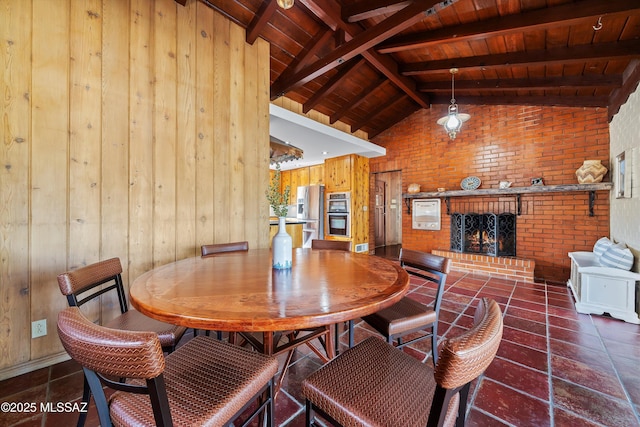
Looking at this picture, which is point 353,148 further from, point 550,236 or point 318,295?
point 318,295

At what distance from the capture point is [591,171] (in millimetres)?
3340

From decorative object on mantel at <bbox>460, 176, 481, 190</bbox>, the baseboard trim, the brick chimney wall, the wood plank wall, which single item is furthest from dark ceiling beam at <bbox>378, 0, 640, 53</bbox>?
the baseboard trim

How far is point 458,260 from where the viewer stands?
4473 mm

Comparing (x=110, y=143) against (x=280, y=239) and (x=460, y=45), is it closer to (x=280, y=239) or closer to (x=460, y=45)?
(x=280, y=239)

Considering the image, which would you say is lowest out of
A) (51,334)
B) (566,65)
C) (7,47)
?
(51,334)

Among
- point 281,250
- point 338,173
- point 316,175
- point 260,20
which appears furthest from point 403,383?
point 316,175

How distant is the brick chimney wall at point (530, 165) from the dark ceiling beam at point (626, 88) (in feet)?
1.01

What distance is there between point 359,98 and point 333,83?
83 cm

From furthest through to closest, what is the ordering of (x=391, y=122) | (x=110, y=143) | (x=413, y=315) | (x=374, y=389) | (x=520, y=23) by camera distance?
(x=391, y=122), (x=520, y=23), (x=110, y=143), (x=413, y=315), (x=374, y=389)

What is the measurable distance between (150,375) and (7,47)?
2.29 m

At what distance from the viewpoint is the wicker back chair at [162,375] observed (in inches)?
23.2

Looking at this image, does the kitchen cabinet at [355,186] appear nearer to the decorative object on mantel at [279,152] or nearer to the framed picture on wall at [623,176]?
the decorative object on mantel at [279,152]

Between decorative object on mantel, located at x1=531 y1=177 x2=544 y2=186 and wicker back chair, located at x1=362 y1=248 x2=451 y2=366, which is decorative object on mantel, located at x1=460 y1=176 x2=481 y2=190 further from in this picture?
wicker back chair, located at x1=362 y1=248 x2=451 y2=366

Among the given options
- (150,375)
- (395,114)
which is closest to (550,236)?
(395,114)
